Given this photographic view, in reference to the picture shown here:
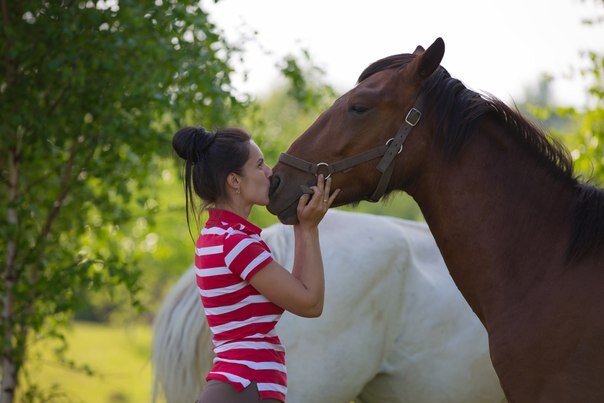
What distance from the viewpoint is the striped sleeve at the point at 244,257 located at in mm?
2604

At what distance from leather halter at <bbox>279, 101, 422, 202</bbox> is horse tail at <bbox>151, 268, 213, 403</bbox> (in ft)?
5.08

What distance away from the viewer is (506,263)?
2857mm

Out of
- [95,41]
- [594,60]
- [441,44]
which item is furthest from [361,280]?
[594,60]

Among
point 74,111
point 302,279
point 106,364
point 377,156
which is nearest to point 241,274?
point 302,279

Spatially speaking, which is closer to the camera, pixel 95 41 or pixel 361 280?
pixel 361 280

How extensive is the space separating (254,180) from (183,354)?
5.50ft

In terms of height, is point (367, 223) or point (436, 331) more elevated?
point (367, 223)

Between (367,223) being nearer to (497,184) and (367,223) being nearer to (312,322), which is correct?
(312,322)

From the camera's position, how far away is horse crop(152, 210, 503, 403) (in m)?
4.07

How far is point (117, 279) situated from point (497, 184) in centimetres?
258

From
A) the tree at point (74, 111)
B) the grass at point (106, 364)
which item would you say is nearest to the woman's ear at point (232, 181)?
the tree at point (74, 111)

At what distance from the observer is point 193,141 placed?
278 cm

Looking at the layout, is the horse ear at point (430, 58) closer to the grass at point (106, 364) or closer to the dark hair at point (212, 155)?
the dark hair at point (212, 155)

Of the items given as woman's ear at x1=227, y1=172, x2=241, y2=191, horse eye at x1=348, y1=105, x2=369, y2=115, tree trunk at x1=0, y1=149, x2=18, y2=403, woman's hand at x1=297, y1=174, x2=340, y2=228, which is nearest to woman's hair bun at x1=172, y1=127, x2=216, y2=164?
woman's ear at x1=227, y1=172, x2=241, y2=191
